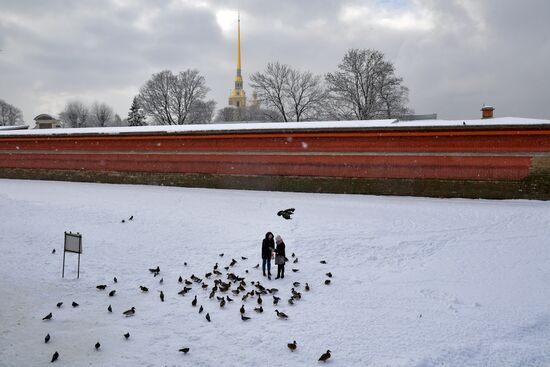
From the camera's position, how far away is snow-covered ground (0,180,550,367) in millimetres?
6191

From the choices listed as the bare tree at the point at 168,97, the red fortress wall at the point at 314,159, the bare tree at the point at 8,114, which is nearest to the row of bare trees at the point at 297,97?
the bare tree at the point at 168,97

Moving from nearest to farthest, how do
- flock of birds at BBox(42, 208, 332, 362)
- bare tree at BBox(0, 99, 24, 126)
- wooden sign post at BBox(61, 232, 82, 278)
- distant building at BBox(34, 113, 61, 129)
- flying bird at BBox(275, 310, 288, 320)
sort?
flying bird at BBox(275, 310, 288, 320)
flock of birds at BBox(42, 208, 332, 362)
wooden sign post at BBox(61, 232, 82, 278)
distant building at BBox(34, 113, 61, 129)
bare tree at BBox(0, 99, 24, 126)

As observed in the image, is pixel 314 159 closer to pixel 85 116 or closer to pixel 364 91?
pixel 364 91

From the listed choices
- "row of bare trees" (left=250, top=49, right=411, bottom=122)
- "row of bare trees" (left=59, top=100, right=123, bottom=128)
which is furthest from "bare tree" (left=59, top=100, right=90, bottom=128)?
"row of bare trees" (left=250, top=49, right=411, bottom=122)

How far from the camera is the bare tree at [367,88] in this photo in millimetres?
36219

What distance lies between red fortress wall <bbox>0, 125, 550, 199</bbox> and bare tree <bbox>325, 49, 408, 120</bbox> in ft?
65.8

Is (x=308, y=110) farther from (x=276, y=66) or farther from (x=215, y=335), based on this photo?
(x=215, y=335)

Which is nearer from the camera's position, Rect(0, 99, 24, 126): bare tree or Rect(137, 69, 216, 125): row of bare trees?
Rect(137, 69, 216, 125): row of bare trees

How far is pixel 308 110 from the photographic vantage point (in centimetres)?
4344

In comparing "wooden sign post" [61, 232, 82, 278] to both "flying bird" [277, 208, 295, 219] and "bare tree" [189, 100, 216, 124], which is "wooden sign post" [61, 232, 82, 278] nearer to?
"flying bird" [277, 208, 295, 219]

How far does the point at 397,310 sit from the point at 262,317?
8.83ft

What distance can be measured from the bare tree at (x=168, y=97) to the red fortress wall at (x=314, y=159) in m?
29.1

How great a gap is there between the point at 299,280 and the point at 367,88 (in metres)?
30.8

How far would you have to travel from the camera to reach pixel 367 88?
36688 mm
